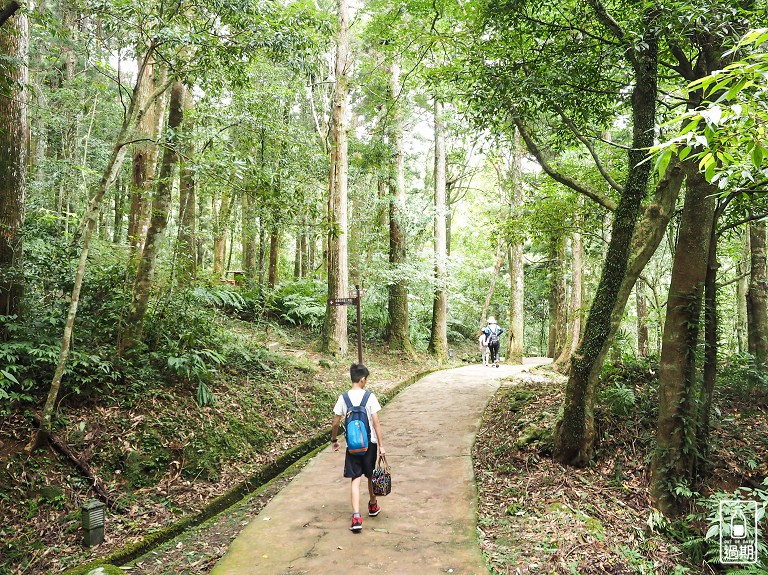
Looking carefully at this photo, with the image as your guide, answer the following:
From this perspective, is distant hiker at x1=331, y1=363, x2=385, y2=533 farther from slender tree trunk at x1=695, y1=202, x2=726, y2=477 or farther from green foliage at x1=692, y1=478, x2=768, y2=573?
Result: slender tree trunk at x1=695, y1=202, x2=726, y2=477

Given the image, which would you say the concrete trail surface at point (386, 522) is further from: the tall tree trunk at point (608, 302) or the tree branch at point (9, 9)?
the tree branch at point (9, 9)

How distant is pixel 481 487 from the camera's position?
581cm

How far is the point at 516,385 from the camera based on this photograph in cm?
1101

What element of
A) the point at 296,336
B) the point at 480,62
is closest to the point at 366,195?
the point at 296,336

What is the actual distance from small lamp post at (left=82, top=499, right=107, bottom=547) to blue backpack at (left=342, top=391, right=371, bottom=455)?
259 centimetres

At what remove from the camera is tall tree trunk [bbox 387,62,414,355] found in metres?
16.1

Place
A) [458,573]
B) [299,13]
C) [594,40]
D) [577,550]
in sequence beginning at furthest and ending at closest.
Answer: [299,13] → [594,40] → [577,550] → [458,573]

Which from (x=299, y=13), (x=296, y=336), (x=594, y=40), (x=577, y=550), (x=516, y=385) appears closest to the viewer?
(x=577, y=550)

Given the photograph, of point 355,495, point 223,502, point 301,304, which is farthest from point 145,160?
point 355,495

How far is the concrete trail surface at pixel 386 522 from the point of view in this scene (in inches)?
158

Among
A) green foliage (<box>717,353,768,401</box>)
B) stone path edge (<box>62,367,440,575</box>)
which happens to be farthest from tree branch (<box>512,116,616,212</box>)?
stone path edge (<box>62,367,440,575</box>)

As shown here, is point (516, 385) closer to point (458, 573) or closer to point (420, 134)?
point (458, 573)

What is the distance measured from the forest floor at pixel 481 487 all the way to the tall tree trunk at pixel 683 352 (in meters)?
0.34

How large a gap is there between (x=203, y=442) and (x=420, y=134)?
20784 mm
